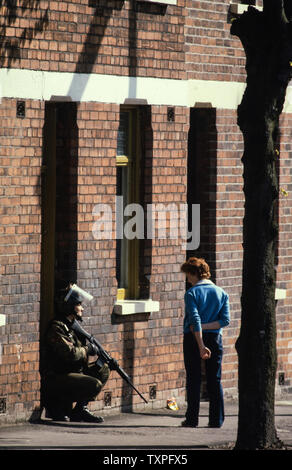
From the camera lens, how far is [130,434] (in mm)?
16062

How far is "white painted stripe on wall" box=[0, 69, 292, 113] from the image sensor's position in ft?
53.2

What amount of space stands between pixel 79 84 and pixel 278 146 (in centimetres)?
398

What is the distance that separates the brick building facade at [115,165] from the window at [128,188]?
2cm

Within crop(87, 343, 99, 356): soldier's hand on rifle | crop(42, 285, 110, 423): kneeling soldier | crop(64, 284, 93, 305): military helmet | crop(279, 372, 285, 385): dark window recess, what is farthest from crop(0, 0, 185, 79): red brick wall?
crop(279, 372, 285, 385): dark window recess

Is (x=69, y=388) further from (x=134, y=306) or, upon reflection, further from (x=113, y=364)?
(x=134, y=306)

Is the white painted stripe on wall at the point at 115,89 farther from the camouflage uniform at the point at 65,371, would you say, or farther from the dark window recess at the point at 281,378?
the dark window recess at the point at 281,378

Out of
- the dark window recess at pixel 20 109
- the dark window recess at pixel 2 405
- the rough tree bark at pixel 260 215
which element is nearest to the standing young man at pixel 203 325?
the dark window recess at pixel 2 405

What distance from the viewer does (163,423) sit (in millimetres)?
17062

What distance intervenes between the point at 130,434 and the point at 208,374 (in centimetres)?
110

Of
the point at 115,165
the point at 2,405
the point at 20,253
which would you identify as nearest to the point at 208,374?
the point at 2,405

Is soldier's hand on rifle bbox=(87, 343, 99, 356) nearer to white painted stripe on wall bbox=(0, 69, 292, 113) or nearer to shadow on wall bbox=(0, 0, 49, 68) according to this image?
white painted stripe on wall bbox=(0, 69, 292, 113)

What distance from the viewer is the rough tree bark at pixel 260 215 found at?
1421cm
